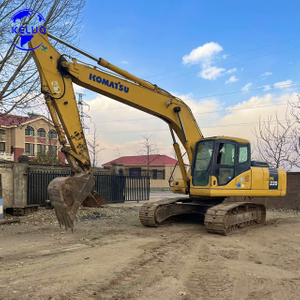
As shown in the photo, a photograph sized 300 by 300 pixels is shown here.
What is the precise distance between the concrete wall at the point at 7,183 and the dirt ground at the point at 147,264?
3229mm

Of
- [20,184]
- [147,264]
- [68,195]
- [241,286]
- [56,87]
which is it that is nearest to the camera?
[241,286]

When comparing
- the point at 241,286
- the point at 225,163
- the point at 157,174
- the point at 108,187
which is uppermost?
the point at 225,163

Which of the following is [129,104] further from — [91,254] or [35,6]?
[35,6]

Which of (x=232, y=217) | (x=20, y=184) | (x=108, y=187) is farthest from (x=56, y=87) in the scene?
(x=108, y=187)

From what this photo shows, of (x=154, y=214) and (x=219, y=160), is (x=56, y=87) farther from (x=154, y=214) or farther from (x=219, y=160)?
(x=219, y=160)

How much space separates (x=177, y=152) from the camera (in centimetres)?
1053

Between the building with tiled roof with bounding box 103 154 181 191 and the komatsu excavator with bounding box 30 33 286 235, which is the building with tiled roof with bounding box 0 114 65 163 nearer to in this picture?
the building with tiled roof with bounding box 103 154 181 191

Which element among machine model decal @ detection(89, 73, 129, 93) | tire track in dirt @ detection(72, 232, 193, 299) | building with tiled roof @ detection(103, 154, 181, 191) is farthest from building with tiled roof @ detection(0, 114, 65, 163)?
tire track in dirt @ detection(72, 232, 193, 299)

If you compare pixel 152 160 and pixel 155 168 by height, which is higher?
pixel 152 160

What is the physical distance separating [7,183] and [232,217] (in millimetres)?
8737

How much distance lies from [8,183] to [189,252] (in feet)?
29.4

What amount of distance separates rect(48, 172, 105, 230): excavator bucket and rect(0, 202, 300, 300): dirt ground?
67cm

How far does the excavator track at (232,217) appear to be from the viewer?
8703 millimetres

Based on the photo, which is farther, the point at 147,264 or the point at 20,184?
the point at 20,184
